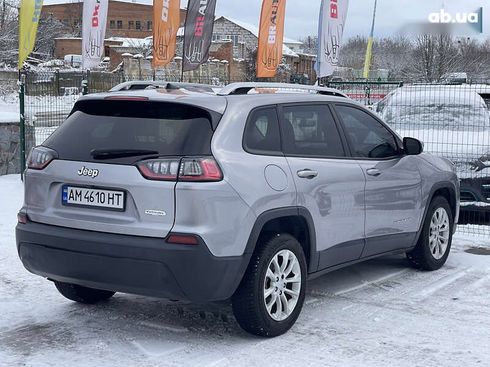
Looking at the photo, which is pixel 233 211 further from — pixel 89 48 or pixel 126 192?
pixel 89 48

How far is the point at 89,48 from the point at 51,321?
393 inches

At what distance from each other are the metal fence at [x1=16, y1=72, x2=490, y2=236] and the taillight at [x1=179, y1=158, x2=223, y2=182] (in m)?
5.01

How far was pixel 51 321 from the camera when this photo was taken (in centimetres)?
559

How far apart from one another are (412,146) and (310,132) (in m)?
1.40

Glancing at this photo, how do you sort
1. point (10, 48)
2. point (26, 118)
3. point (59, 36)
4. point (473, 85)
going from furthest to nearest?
point (59, 36) < point (10, 48) < point (26, 118) < point (473, 85)

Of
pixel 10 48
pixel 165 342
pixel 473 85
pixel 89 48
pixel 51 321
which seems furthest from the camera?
pixel 10 48

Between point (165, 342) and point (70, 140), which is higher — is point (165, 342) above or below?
below

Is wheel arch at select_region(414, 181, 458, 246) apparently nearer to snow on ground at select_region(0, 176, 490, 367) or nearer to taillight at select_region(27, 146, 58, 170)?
snow on ground at select_region(0, 176, 490, 367)

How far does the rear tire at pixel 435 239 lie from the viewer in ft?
23.6

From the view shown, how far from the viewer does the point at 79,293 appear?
5930 millimetres

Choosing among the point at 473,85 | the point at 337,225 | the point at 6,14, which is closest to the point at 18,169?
the point at 473,85

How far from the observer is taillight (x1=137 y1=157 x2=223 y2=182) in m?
4.73

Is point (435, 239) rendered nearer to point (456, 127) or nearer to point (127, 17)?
point (456, 127)

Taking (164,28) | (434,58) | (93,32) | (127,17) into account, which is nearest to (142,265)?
(93,32)
